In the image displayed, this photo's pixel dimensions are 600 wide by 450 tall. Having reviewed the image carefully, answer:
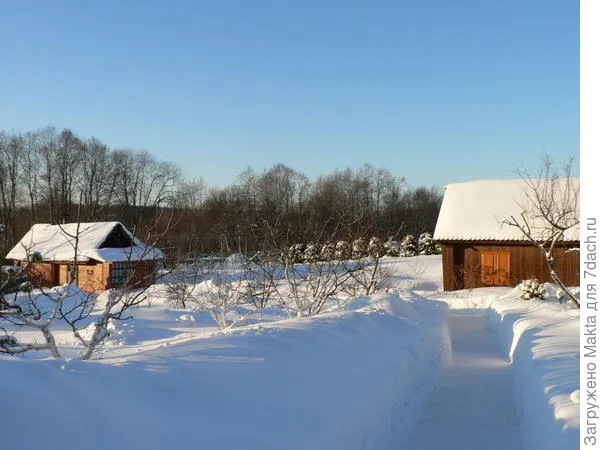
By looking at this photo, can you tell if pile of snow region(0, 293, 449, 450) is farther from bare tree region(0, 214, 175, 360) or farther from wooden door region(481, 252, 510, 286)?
wooden door region(481, 252, 510, 286)

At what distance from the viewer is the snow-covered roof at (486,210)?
22594 mm

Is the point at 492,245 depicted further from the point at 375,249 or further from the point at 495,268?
the point at 375,249

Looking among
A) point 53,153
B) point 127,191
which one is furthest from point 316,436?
point 127,191

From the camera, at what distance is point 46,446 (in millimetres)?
2910

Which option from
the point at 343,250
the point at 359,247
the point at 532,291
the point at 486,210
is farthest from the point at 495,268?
the point at 343,250

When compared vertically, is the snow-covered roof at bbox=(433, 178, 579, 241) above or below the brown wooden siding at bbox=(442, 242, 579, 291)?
above

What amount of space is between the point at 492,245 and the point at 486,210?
207cm

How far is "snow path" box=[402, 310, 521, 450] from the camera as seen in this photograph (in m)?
6.18

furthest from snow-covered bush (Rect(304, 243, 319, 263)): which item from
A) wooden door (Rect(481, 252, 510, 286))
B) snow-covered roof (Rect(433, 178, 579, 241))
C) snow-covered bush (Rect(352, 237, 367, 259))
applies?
wooden door (Rect(481, 252, 510, 286))

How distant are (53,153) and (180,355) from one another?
4677 cm

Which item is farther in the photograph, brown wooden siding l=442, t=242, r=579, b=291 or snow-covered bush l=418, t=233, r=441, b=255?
snow-covered bush l=418, t=233, r=441, b=255

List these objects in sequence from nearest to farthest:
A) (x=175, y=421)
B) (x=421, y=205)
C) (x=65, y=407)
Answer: (x=65, y=407) < (x=175, y=421) < (x=421, y=205)

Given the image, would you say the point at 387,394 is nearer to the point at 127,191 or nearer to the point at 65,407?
the point at 65,407

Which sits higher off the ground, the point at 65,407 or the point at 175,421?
the point at 65,407
